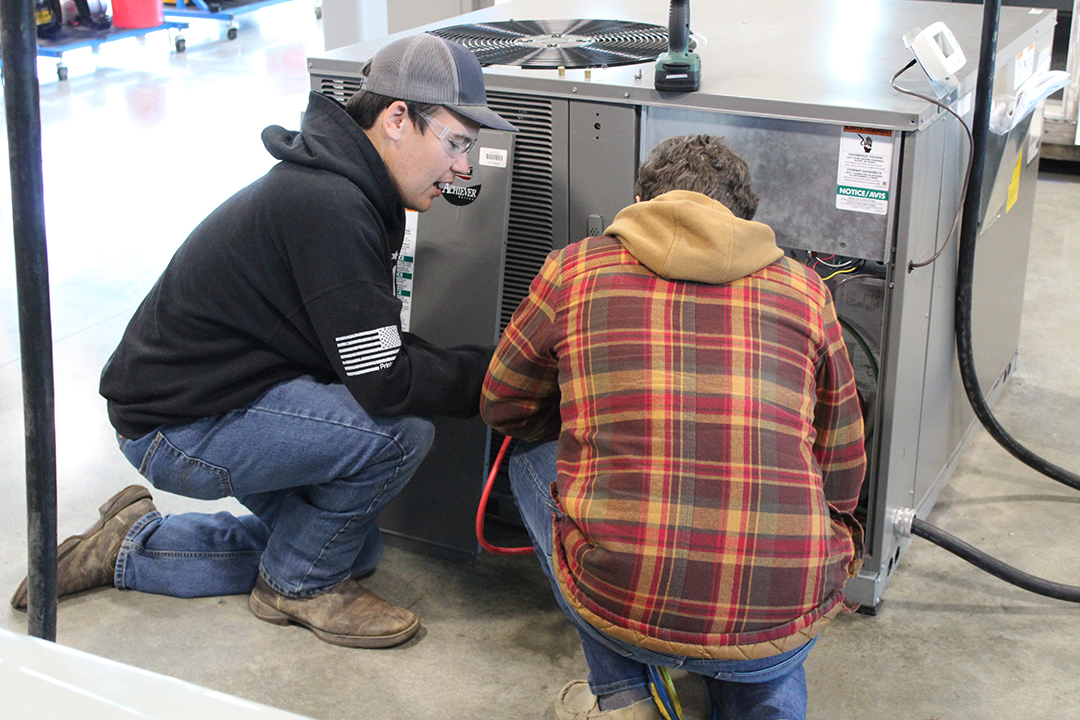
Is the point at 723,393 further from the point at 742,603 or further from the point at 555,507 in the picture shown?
the point at 555,507

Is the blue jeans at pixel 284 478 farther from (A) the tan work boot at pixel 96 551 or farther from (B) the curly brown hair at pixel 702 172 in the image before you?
(B) the curly brown hair at pixel 702 172

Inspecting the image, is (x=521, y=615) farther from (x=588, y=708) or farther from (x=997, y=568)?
(x=997, y=568)

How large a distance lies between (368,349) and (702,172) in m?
0.62

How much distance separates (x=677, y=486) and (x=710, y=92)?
0.79 meters

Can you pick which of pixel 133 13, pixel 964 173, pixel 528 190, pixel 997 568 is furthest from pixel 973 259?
pixel 133 13

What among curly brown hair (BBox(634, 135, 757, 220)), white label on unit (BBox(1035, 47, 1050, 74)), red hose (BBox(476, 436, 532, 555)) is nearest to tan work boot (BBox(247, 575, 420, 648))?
red hose (BBox(476, 436, 532, 555))

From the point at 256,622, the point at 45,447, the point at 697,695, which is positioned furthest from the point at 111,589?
the point at 45,447

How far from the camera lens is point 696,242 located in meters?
1.39

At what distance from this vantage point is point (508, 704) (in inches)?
72.6

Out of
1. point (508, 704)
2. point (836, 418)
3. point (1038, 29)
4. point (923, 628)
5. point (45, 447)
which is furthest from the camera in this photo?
point (1038, 29)

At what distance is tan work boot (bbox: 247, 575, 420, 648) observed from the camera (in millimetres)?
1990

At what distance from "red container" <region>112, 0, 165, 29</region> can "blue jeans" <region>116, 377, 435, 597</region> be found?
667 cm

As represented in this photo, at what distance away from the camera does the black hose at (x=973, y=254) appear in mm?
1852

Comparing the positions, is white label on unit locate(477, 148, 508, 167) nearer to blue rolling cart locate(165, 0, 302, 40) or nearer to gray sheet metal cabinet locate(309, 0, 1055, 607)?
gray sheet metal cabinet locate(309, 0, 1055, 607)
